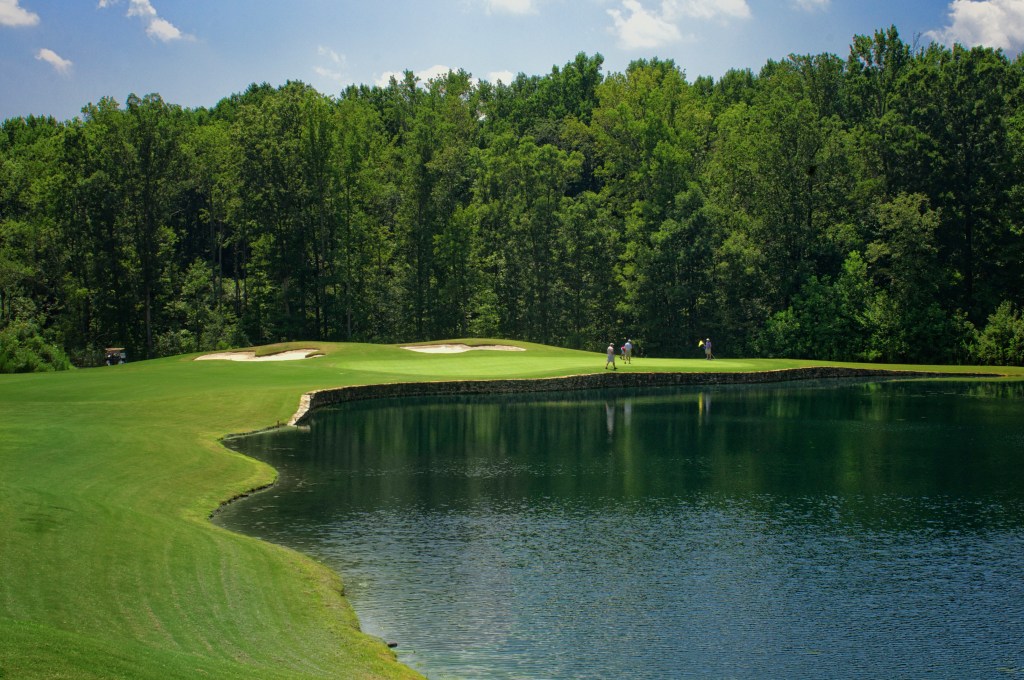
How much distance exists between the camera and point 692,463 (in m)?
31.8

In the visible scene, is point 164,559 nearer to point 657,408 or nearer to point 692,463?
point 692,463

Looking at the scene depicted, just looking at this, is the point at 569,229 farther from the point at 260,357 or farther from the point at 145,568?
the point at 145,568

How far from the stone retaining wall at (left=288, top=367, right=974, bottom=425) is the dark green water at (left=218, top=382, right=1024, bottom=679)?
574 cm

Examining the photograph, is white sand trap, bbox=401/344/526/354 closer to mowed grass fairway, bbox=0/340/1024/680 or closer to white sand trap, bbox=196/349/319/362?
white sand trap, bbox=196/349/319/362

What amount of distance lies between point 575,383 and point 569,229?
117ft

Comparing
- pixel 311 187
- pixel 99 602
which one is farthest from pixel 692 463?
pixel 311 187

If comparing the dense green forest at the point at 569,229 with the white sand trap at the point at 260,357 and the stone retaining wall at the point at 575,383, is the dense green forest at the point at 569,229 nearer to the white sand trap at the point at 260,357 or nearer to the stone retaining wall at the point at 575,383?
the stone retaining wall at the point at 575,383

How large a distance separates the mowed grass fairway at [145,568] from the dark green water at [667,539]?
1358 mm

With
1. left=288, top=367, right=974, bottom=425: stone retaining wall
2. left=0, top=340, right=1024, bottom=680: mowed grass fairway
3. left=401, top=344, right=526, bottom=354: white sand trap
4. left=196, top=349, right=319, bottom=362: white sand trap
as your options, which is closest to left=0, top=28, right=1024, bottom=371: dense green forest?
left=288, top=367, right=974, bottom=425: stone retaining wall

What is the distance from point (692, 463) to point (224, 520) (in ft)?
50.2

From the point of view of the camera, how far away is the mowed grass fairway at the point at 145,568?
11.9m

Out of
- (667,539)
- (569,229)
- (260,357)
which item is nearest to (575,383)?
(260,357)

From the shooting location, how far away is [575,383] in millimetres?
53938

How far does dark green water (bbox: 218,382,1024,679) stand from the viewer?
50.5 ft
